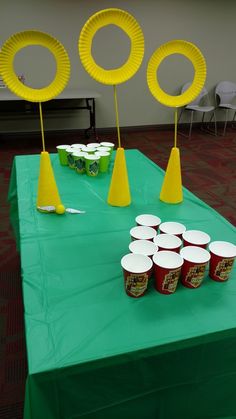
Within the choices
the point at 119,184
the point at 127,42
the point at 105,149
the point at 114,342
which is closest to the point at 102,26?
the point at 119,184

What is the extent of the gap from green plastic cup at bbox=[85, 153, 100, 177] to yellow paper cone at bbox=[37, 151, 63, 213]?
0.36 m

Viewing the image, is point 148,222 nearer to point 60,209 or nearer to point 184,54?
point 60,209

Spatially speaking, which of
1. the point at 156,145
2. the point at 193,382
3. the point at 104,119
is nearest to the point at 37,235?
the point at 193,382

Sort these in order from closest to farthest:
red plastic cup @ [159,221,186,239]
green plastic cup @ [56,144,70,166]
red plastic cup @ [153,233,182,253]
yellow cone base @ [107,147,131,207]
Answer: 1. red plastic cup @ [153,233,182,253]
2. red plastic cup @ [159,221,186,239]
3. yellow cone base @ [107,147,131,207]
4. green plastic cup @ [56,144,70,166]

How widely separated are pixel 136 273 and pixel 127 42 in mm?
4562

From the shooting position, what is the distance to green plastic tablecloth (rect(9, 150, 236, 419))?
2.02 feet

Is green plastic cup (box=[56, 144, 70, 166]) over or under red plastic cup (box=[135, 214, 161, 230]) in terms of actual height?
Answer: over

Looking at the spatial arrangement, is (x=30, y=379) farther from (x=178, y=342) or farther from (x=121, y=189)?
(x=121, y=189)

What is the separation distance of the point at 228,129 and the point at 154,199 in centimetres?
456

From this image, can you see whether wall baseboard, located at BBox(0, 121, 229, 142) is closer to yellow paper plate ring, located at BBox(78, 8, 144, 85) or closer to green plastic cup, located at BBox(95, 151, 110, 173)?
green plastic cup, located at BBox(95, 151, 110, 173)

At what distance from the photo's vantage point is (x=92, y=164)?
1.52m

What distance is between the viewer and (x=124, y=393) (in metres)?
0.68

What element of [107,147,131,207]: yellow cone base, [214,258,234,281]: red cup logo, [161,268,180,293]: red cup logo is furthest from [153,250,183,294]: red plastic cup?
[107,147,131,207]: yellow cone base

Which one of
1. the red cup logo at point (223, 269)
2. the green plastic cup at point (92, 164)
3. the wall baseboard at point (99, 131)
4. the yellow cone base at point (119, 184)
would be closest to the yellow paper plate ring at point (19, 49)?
the yellow cone base at point (119, 184)
